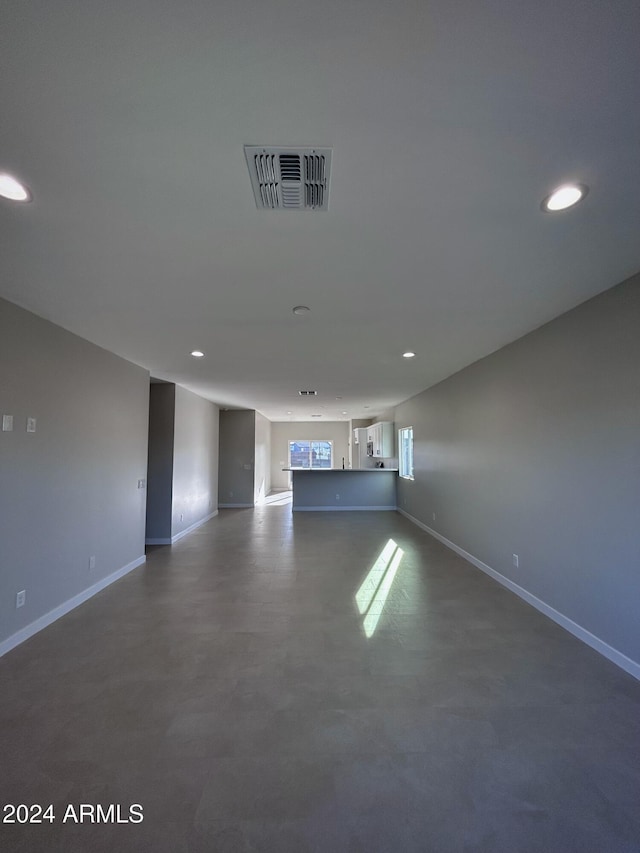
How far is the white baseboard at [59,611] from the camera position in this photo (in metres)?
2.57

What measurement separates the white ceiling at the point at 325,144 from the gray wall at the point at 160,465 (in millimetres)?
3099

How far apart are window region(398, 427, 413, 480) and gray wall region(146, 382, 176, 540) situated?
4654 millimetres

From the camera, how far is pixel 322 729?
5.96ft

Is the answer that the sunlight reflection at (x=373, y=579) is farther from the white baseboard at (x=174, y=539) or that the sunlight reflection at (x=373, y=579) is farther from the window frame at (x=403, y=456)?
the white baseboard at (x=174, y=539)

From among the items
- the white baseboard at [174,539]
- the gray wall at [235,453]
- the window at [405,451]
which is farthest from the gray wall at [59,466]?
the window at [405,451]

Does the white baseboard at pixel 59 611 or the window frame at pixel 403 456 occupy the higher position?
the window frame at pixel 403 456

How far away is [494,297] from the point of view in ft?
8.25

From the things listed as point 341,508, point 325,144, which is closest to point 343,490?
point 341,508

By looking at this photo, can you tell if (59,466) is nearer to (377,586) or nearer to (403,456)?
(377,586)

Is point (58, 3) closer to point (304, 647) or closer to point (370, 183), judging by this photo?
point (370, 183)

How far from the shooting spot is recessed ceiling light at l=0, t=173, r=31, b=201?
1.42 m

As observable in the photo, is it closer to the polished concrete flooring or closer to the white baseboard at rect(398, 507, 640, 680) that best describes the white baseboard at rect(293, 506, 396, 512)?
the white baseboard at rect(398, 507, 640, 680)

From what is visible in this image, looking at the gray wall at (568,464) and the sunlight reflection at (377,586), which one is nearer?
the gray wall at (568,464)

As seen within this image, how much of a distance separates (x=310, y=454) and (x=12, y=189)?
1232cm
